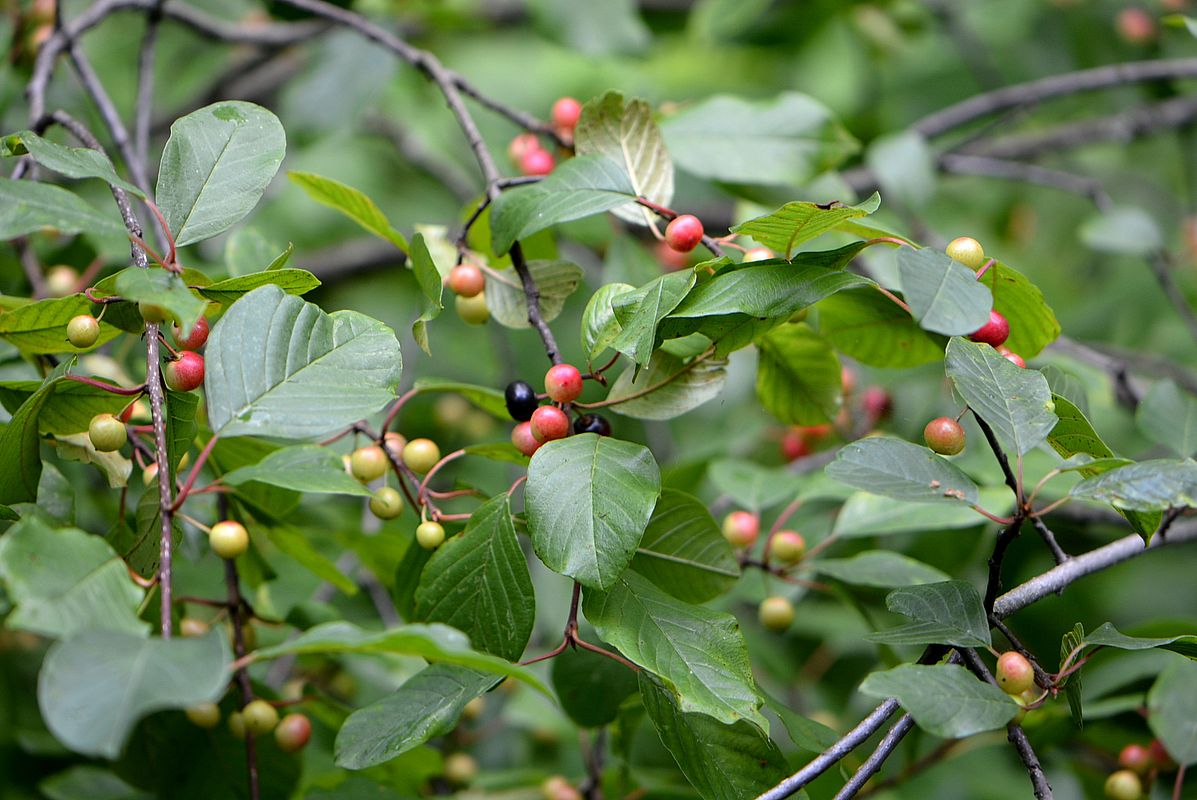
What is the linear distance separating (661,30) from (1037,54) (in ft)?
3.08

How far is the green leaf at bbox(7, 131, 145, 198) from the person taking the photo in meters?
0.73

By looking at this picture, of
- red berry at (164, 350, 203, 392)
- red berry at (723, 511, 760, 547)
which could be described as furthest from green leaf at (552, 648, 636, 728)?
red berry at (164, 350, 203, 392)

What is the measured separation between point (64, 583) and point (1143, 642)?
0.73m

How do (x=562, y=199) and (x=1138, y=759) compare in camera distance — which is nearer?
(x=562, y=199)

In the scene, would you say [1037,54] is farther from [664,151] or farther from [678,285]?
[678,285]

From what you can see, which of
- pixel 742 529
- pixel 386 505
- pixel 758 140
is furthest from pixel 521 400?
pixel 758 140

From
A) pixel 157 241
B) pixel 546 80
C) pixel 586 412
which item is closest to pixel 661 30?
pixel 546 80

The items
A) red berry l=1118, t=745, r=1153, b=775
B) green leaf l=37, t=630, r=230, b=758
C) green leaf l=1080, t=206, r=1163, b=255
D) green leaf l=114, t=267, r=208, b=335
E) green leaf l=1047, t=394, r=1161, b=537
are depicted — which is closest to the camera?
green leaf l=37, t=630, r=230, b=758

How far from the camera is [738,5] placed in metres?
2.09

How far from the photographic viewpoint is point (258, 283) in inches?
32.5

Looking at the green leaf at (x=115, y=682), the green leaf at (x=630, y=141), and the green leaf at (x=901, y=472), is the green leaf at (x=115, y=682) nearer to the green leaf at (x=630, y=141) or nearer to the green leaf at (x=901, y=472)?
the green leaf at (x=901, y=472)

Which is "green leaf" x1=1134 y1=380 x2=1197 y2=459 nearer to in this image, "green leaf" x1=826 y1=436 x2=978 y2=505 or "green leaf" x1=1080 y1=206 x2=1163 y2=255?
"green leaf" x1=826 y1=436 x2=978 y2=505

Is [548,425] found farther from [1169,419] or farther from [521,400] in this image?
[1169,419]

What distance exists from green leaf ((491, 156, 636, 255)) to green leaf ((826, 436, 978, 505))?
0.99 ft
